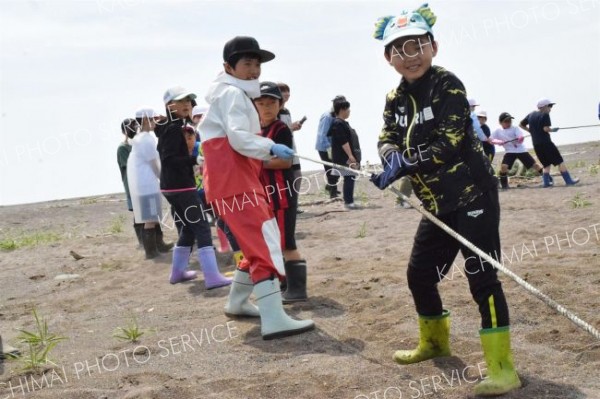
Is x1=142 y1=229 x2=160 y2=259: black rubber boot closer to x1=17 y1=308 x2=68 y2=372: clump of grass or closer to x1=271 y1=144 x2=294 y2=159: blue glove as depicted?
x1=17 y1=308 x2=68 y2=372: clump of grass

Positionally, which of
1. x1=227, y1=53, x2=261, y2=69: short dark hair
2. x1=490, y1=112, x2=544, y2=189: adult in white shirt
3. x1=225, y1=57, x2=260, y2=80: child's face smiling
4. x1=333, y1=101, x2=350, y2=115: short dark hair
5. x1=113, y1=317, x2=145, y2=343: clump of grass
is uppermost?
x1=333, y1=101, x2=350, y2=115: short dark hair

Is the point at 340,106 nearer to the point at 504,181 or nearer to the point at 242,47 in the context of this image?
the point at 504,181

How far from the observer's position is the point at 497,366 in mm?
3229

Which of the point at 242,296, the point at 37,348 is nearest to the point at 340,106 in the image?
the point at 242,296

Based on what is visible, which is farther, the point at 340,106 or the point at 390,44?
the point at 340,106

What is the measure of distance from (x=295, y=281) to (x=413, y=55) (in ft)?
7.94

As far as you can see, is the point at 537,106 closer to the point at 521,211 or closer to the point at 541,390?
the point at 521,211

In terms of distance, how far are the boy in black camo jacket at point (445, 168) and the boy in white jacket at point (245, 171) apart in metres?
1.14

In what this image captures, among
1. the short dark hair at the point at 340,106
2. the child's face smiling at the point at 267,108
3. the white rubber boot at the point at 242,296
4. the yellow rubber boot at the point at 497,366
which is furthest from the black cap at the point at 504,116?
the yellow rubber boot at the point at 497,366

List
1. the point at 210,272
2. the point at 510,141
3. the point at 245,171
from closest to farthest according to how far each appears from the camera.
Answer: the point at 245,171
the point at 210,272
the point at 510,141

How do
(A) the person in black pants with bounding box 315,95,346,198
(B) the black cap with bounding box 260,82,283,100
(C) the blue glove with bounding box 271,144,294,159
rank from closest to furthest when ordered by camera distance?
(C) the blue glove with bounding box 271,144,294,159 < (B) the black cap with bounding box 260,82,283,100 < (A) the person in black pants with bounding box 315,95,346,198

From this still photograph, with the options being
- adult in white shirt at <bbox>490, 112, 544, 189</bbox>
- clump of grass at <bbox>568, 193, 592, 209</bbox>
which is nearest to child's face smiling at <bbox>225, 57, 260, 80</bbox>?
clump of grass at <bbox>568, 193, 592, 209</bbox>

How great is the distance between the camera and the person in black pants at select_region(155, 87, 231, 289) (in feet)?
20.7

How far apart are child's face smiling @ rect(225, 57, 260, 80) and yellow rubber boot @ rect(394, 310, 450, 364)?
1974mm
